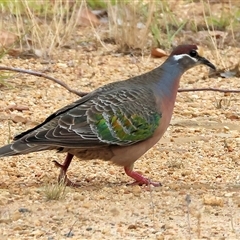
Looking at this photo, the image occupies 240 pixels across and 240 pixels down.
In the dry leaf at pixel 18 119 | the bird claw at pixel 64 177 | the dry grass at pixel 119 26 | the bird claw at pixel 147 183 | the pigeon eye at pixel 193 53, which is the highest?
the pigeon eye at pixel 193 53

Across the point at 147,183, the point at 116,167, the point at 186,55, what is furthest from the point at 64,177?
the point at 186,55

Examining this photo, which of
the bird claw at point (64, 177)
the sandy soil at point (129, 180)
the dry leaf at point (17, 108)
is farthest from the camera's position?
the dry leaf at point (17, 108)

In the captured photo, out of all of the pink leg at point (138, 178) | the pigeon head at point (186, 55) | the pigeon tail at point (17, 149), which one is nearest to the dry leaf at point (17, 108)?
the pigeon head at point (186, 55)

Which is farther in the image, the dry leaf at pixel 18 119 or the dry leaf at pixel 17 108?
the dry leaf at pixel 17 108

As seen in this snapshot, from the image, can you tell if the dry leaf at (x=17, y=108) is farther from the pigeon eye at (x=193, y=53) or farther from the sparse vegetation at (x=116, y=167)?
the pigeon eye at (x=193, y=53)

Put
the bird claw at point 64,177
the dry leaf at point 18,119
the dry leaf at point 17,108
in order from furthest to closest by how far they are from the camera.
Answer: the dry leaf at point 17,108
the dry leaf at point 18,119
the bird claw at point 64,177

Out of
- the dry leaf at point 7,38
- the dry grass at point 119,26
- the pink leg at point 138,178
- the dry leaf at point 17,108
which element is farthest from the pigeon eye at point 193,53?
the dry leaf at point 7,38

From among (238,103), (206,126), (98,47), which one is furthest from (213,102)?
(98,47)

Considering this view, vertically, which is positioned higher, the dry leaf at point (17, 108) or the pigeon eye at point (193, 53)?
the pigeon eye at point (193, 53)

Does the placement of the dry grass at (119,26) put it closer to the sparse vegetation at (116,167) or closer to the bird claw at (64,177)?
the sparse vegetation at (116,167)

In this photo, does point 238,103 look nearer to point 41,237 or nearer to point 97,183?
point 97,183

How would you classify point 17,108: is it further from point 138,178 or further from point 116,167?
point 138,178

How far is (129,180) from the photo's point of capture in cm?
547

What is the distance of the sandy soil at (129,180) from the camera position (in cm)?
426
